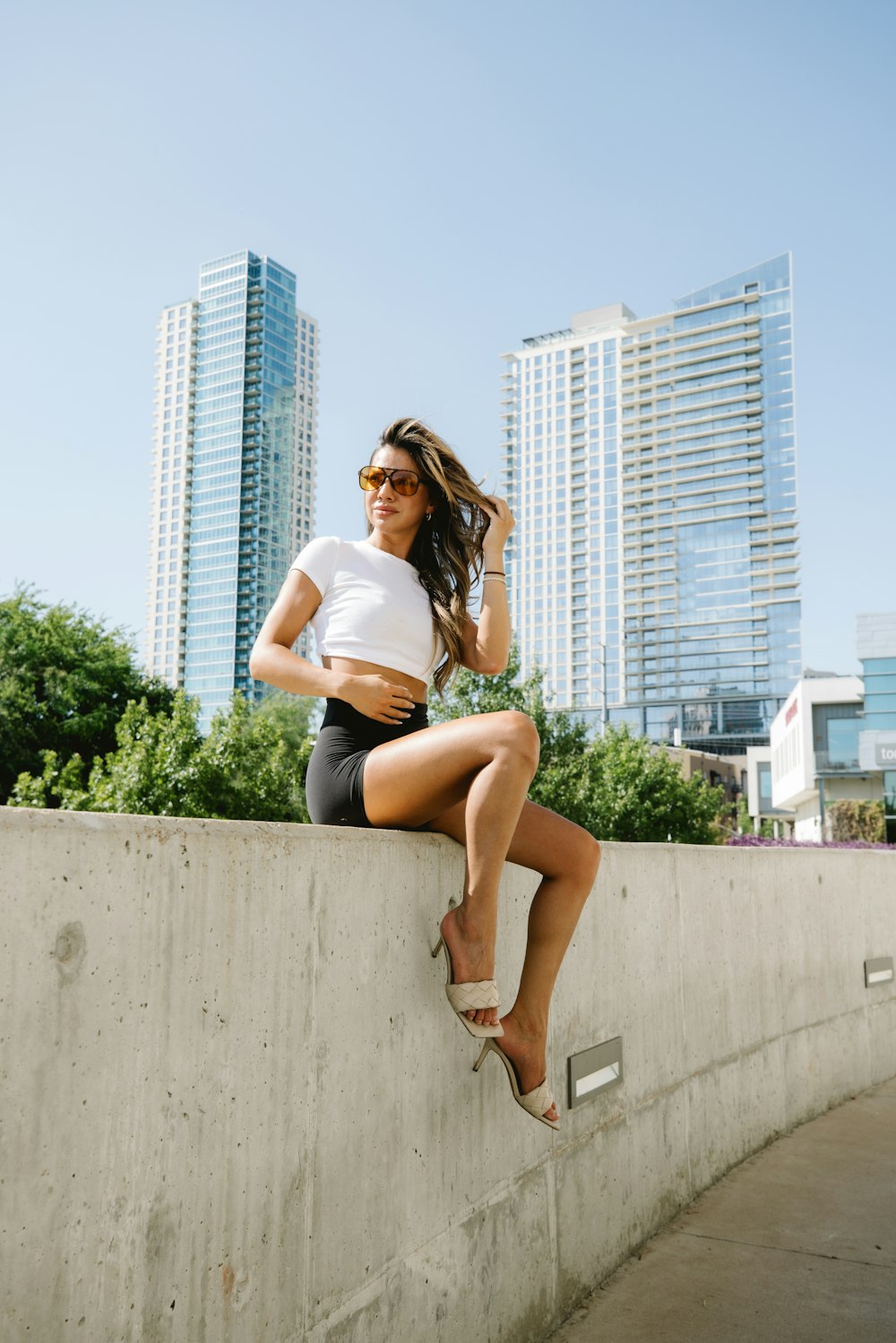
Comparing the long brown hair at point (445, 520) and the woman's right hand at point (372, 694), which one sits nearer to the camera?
the woman's right hand at point (372, 694)

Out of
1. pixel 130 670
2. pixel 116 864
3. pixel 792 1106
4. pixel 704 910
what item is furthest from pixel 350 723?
pixel 130 670

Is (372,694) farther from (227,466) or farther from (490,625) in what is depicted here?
(227,466)

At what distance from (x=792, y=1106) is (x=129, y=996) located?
4.37 m

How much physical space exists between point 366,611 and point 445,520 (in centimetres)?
53

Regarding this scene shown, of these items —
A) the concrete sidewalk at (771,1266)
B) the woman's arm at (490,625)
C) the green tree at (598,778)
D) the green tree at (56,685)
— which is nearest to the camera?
the concrete sidewalk at (771,1266)

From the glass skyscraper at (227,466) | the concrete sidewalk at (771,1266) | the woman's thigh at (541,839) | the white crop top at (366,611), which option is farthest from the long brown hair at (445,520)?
the glass skyscraper at (227,466)

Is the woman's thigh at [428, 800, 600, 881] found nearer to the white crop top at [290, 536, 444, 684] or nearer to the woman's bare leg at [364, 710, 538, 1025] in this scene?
the woman's bare leg at [364, 710, 538, 1025]

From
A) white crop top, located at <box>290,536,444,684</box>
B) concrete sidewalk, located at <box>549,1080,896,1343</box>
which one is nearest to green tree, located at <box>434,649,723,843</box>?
concrete sidewalk, located at <box>549,1080,896,1343</box>

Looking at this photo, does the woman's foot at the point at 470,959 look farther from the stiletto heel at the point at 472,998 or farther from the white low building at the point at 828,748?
the white low building at the point at 828,748

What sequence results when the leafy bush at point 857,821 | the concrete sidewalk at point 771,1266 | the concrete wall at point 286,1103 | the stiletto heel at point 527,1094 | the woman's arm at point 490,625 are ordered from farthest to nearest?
1. the leafy bush at point 857,821
2. the woman's arm at point 490,625
3. the concrete sidewalk at point 771,1266
4. the stiletto heel at point 527,1094
5. the concrete wall at point 286,1103

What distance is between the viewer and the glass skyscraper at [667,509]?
14062cm

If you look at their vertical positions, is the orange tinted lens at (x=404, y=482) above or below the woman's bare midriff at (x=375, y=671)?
above

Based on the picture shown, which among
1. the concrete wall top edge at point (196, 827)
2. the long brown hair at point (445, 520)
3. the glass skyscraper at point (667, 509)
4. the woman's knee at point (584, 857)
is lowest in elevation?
the woman's knee at point (584, 857)

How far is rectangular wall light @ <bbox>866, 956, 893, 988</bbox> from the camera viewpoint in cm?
606
